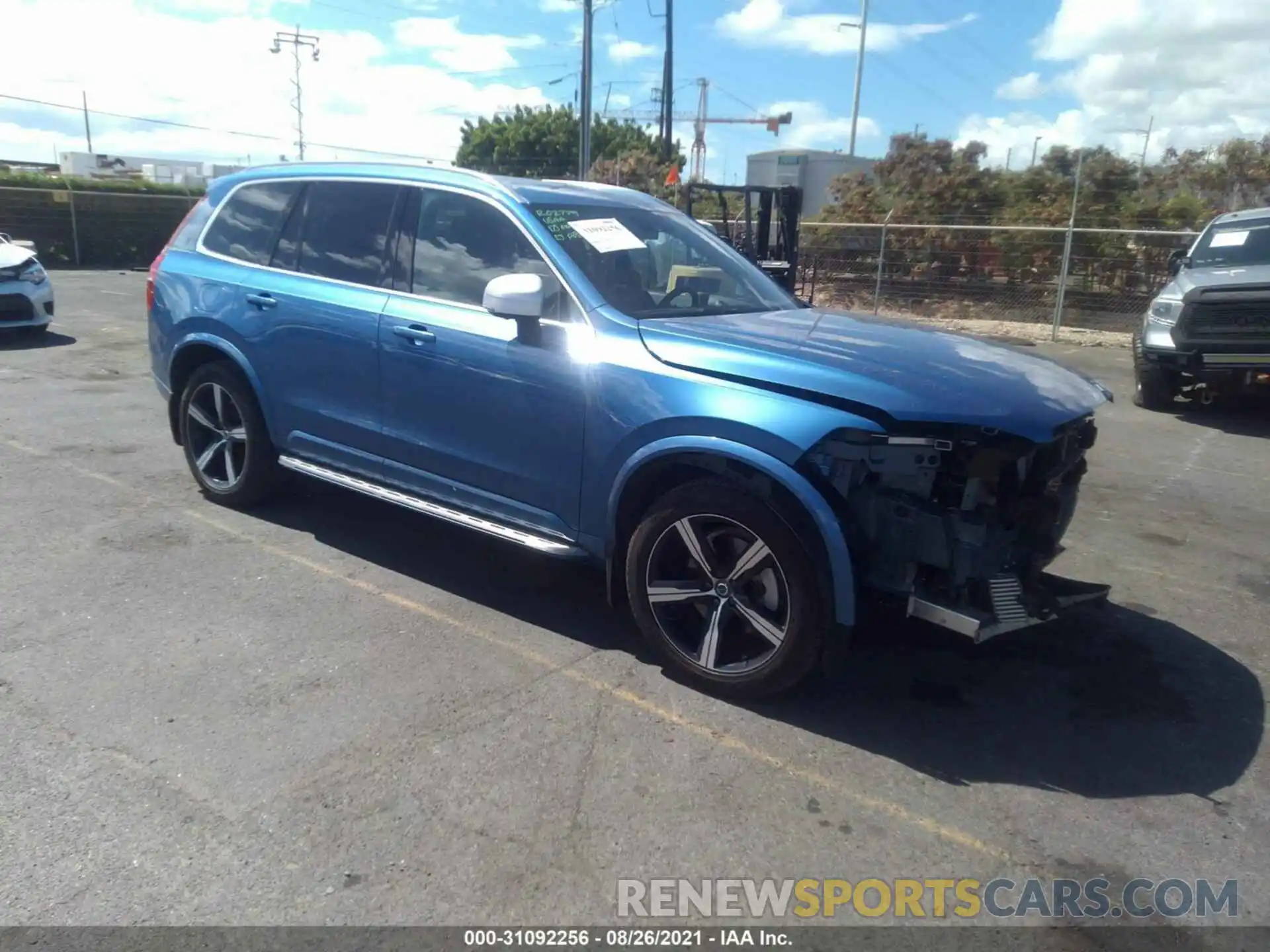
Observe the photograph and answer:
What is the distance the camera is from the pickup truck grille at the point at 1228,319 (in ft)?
28.4

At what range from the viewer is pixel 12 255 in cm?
1165

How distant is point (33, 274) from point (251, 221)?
7886mm

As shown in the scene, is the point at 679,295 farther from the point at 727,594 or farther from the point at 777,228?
the point at 777,228

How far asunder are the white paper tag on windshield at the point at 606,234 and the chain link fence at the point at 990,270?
500 inches

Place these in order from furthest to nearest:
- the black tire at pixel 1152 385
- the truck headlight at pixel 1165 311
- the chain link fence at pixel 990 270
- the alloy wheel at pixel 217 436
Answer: the chain link fence at pixel 990 270 < the black tire at pixel 1152 385 < the truck headlight at pixel 1165 311 < the alloy wheel at pixel 217 436

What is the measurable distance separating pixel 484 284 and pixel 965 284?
15.7 metres

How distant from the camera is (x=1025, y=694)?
3926 mm

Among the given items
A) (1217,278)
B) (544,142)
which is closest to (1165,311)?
(1217,278)

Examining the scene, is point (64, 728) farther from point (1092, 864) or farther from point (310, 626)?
point (1092, 864)

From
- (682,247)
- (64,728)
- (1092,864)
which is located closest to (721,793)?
(1092,864)

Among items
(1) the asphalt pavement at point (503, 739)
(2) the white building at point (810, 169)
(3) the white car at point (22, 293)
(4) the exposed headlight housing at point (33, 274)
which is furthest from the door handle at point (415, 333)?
(2) the white building at point (810, 169)

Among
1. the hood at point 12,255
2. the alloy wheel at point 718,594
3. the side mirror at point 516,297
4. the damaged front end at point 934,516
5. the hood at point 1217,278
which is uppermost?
the hood at point 1217,278

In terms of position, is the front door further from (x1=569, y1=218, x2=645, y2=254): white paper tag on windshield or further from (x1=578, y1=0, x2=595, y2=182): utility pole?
(x1=578, y1=0, x2=595, y2=182): utility pole

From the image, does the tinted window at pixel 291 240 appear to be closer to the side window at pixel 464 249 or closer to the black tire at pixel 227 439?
the black tire at pixel 227 439
